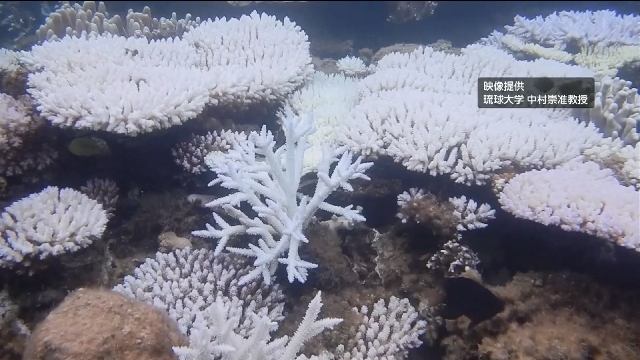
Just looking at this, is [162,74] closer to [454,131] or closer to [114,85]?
[114,85]

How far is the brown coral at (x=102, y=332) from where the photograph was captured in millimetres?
2137

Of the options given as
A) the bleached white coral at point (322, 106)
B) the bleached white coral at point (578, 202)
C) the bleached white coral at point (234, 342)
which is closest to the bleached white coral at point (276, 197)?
the bleached white coral at point (234, 342)

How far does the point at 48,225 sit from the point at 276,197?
63.3 inches

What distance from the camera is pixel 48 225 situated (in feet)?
9.69

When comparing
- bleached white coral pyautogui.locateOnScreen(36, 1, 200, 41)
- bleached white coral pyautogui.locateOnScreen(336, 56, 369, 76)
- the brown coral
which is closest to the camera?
the brown coral

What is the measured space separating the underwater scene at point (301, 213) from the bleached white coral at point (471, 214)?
0.01m

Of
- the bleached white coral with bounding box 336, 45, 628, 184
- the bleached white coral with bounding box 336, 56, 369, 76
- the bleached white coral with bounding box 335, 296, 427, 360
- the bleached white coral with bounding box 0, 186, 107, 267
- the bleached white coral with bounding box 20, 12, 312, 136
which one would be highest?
the bleached white coral with bounding box 336, 56, 369, 76

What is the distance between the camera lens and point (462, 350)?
292 cm

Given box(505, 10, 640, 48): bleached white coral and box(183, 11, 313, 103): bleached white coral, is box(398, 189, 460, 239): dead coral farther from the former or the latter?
box(505, 10, 640, 48): bleached white coral

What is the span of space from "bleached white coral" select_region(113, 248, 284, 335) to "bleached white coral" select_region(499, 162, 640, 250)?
1.91m

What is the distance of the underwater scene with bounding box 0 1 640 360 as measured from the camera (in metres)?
2.74

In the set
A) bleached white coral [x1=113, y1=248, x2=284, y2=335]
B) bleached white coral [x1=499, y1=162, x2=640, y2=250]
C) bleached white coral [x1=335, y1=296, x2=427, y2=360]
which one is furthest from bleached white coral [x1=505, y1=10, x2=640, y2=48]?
bleached white coral [x1=113, y1=248, x2=284, y2=335]

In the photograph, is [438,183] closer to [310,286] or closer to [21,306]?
[310,286]

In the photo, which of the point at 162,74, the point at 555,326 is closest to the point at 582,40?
the point at 555,326
